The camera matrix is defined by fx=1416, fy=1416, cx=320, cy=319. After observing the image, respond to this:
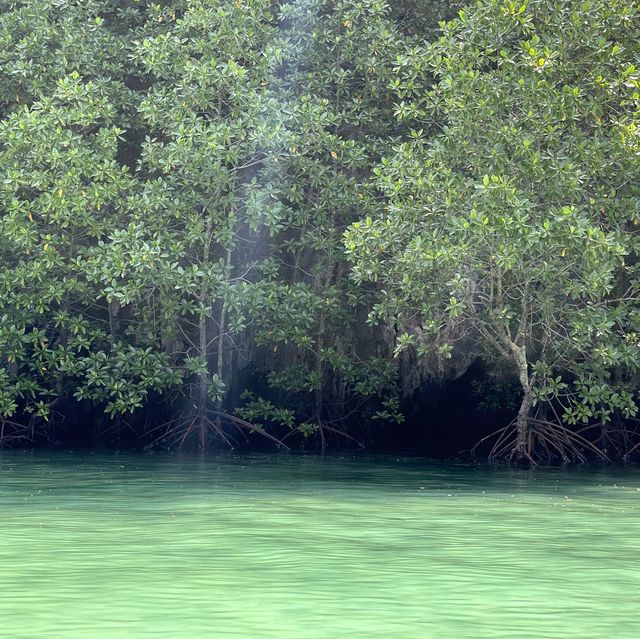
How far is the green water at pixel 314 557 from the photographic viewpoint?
5.41 metres

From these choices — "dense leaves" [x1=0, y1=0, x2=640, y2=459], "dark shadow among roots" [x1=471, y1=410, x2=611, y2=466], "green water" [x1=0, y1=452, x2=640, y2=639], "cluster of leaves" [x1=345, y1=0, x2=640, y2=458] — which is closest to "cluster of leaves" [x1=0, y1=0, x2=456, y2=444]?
"dense leaves" [x1=0, y1=0, x2=640, y2=459]

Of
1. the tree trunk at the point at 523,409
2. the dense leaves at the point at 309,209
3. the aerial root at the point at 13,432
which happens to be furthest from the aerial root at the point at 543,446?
the aerial root at the point at 13,432

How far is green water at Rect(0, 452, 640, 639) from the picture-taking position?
213 inches

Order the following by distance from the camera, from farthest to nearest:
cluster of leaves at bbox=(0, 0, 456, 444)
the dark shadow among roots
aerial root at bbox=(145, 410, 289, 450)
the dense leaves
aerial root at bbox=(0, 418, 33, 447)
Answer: aerial root at bbox=(0, 418, 33, 447) → aerial root at bbox=(145, 410, 289, 450) → cluster of leaves at bbox=(0, 0, 456, 444) → the dark shadow among roots → the dense leaves

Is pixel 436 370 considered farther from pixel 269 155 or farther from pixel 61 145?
pixel 61 145

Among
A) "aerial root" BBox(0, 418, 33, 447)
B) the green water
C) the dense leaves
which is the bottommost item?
the green water

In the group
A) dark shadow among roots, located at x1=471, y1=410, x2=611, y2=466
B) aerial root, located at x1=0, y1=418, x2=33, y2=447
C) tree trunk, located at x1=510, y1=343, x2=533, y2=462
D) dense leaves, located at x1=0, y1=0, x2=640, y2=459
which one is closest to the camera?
dense leaves, located at x1=0, y1=0, x2=640, y2=459

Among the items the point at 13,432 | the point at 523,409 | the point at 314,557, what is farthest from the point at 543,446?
the point at 314,557

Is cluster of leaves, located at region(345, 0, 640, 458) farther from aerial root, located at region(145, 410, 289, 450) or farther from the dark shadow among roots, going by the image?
aerial root, located at region(145, 410, 289, 450)

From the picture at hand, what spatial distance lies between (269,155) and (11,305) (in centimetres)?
378

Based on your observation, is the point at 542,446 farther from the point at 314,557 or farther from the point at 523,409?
the point at 314,557

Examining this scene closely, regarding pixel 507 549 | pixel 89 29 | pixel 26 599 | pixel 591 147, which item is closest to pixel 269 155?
pixel 89 29

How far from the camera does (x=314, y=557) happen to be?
7.33m

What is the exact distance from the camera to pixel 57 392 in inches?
711
